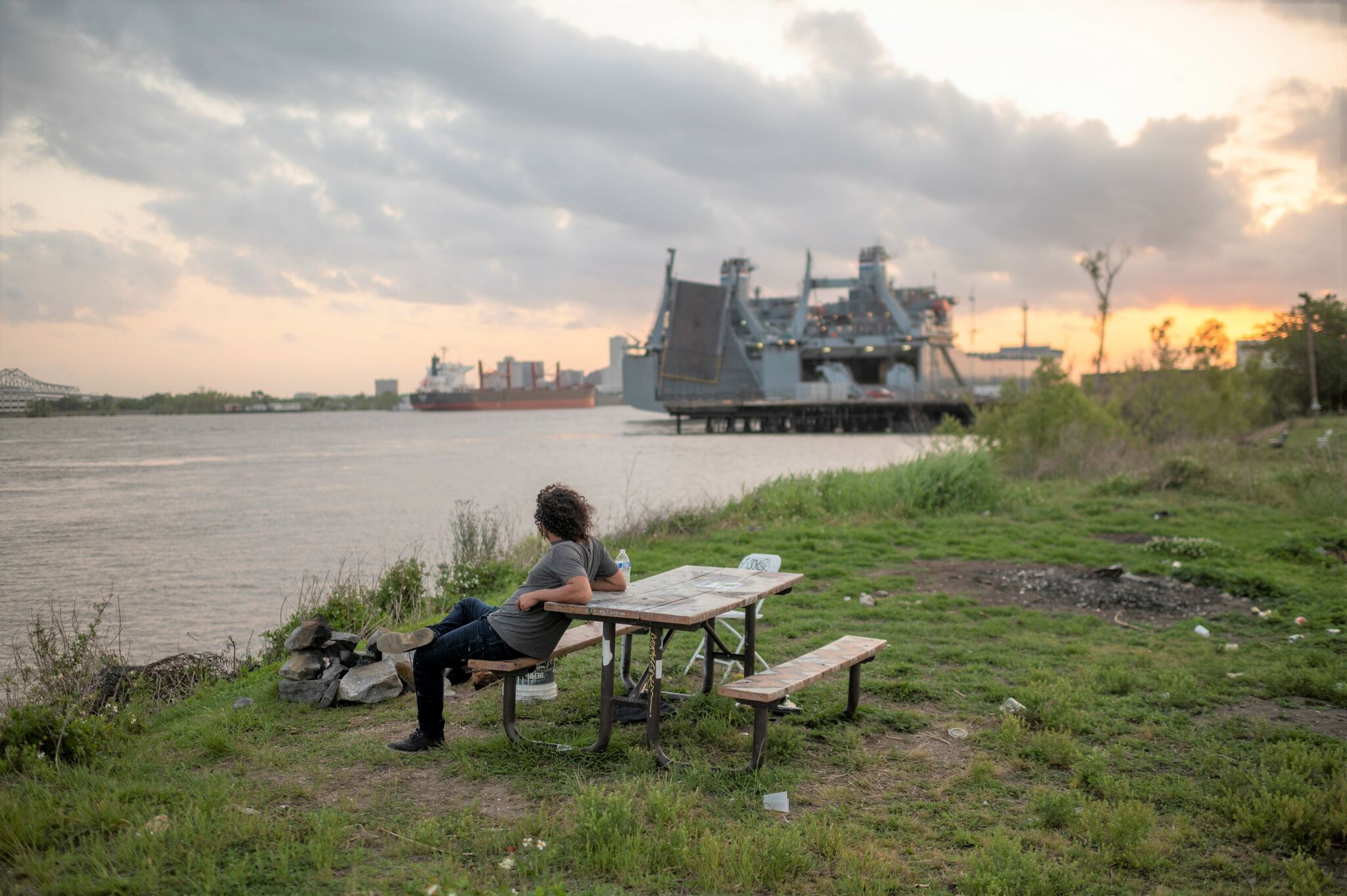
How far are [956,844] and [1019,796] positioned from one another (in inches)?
29.5

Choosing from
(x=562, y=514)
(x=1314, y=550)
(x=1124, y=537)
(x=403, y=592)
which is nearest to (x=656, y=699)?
(x=562, y=514)

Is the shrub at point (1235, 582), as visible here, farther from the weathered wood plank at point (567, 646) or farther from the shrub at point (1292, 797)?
the weathered wood plank at point (567, 646)

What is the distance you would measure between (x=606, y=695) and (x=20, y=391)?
15.4m

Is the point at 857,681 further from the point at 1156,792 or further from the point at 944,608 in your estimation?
the point at 944,608

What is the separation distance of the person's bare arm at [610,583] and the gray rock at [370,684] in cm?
211

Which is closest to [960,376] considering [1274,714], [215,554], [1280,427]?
[1280,427]

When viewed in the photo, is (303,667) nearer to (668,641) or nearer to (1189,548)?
(668,641)

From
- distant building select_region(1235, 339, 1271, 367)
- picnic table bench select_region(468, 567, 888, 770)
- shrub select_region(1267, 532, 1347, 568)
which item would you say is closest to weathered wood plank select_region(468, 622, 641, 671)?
picnic table bench select_region(468, 567, 888, 770)

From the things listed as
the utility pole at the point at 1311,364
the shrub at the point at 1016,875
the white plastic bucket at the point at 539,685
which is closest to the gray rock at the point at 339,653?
the white plastic bucket at the point at 539,685

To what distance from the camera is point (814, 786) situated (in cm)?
470

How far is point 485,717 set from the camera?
5805mm

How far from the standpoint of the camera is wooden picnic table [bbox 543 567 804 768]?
481cm

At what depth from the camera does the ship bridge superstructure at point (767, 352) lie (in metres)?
89.4

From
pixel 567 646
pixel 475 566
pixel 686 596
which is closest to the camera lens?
pixel 686 596
